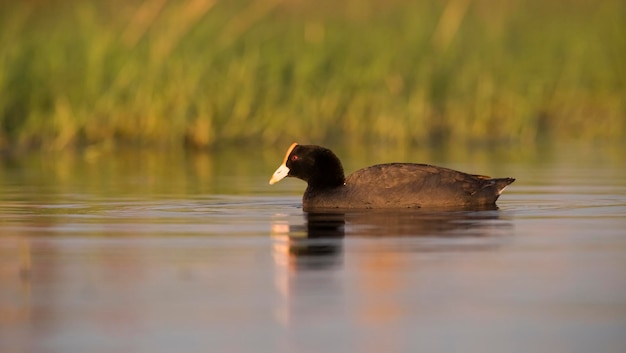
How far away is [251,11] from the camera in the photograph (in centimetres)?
2436

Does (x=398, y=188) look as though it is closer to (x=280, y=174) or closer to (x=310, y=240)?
(x=280, y=174)

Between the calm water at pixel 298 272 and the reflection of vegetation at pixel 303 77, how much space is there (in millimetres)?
5827

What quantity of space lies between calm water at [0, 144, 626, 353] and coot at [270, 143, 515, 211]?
26 cm

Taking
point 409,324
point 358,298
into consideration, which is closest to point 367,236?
point 358,298

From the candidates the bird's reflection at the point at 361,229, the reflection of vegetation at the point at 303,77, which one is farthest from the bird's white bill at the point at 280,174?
the reflection of vegetation at the point at 303,77

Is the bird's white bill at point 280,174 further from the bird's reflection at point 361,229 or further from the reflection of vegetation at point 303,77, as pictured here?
the reflection of vegetation at point 303,77

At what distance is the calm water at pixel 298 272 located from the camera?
252 inches

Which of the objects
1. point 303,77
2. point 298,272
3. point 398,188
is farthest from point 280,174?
point 303,77

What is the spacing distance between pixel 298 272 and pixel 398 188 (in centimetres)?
426

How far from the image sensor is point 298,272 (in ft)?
27.3

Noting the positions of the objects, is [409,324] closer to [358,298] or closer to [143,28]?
[358,298]

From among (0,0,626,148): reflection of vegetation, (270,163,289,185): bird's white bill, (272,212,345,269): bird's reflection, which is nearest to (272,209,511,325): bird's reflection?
(272,212,345,269): bird's reflection

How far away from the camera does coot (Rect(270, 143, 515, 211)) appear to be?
1248 cm

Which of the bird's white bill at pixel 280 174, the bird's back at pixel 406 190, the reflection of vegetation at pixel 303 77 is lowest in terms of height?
the bird's back at pixel 406 190
